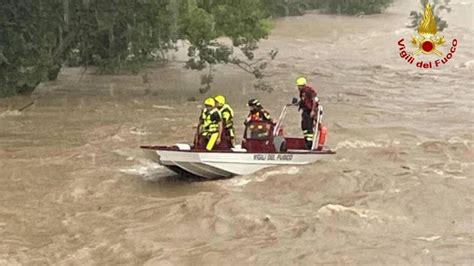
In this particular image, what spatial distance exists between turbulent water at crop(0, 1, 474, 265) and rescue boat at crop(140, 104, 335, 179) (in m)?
0.21

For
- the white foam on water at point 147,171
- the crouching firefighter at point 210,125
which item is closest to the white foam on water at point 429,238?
the crouching firefighter at point 210,125

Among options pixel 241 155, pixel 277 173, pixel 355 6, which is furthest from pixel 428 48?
pixel 241 155

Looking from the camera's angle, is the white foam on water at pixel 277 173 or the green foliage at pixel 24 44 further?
the green foliage at pixel 24 44

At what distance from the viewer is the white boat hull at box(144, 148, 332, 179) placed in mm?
15141

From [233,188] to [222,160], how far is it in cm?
58

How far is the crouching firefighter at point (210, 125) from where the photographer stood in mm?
15336

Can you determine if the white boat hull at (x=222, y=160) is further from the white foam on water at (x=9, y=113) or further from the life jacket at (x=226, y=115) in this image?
the white foam on water at (x=9, y=113)

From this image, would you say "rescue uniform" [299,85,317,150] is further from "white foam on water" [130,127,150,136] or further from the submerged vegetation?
the submerged vegetation

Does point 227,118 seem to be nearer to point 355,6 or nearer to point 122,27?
point 122,27

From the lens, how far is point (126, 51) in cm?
2811

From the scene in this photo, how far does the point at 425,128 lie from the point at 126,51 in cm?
1123

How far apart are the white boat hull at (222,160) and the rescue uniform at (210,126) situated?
287 millimetres

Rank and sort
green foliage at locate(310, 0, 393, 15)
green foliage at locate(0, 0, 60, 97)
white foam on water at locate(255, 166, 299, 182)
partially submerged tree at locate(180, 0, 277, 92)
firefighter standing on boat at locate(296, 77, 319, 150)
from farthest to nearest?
green foliage at locate(310, 0, 393, 15) < partially submerged tree at locate(180, 0, 277, 92) < green foliage at locate(0, 0, 60, 97) < firefighter standing on boat at locate(296, 77, 319, 150) < white foam on water at locate(255, 166, 299, 182)

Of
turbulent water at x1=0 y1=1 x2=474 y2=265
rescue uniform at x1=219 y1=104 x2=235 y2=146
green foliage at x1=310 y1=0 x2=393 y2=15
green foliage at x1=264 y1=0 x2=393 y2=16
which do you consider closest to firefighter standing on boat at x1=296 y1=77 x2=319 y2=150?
turbulent water at x1=0 y1=1 x2=474 y2=265
